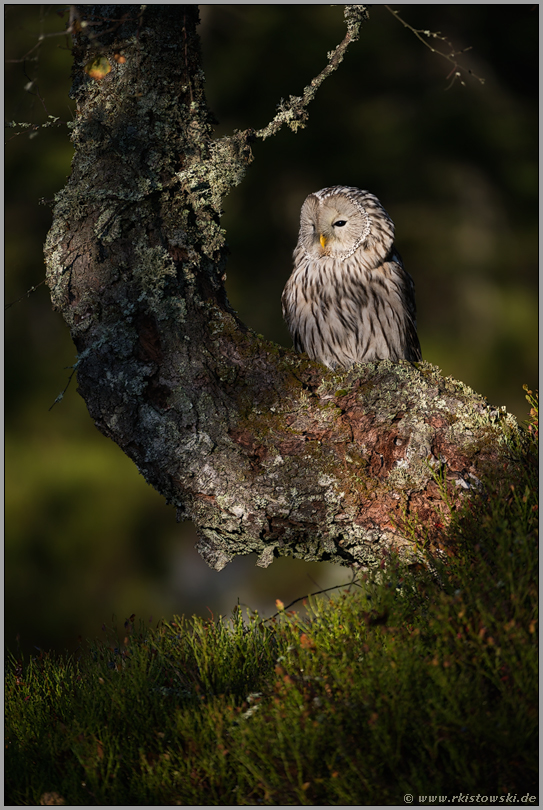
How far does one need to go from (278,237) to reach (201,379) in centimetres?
334

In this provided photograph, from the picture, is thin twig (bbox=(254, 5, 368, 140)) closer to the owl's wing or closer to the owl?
the owl

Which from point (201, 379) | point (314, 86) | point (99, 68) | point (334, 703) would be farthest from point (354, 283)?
point (334, 703)

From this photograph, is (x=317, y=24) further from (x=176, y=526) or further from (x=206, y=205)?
(x=176, y=526)

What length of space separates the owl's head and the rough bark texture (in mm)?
761

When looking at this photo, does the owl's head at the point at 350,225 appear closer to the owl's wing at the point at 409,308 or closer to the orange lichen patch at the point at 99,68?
the owl's wing at the point at 409,308

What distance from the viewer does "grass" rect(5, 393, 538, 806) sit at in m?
1.45

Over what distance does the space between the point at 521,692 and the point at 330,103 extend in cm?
495

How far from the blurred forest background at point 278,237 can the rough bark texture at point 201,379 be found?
2.72 meters

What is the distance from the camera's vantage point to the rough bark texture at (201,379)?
216cm

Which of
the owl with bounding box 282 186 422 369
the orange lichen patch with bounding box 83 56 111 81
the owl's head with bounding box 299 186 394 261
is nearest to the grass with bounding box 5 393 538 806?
the owl with bounding box 282 186 422 369

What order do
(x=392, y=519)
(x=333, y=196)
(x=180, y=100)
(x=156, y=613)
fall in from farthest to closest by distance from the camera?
(x=156, y=613), (x=333, y=196), (x=180, y=100), (x=392, y=519)

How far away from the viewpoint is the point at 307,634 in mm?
1854

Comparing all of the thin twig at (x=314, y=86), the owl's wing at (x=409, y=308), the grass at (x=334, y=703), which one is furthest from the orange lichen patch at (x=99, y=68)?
the grass at (x=334, y=703)

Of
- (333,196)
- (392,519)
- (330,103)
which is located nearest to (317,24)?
(330,103)
